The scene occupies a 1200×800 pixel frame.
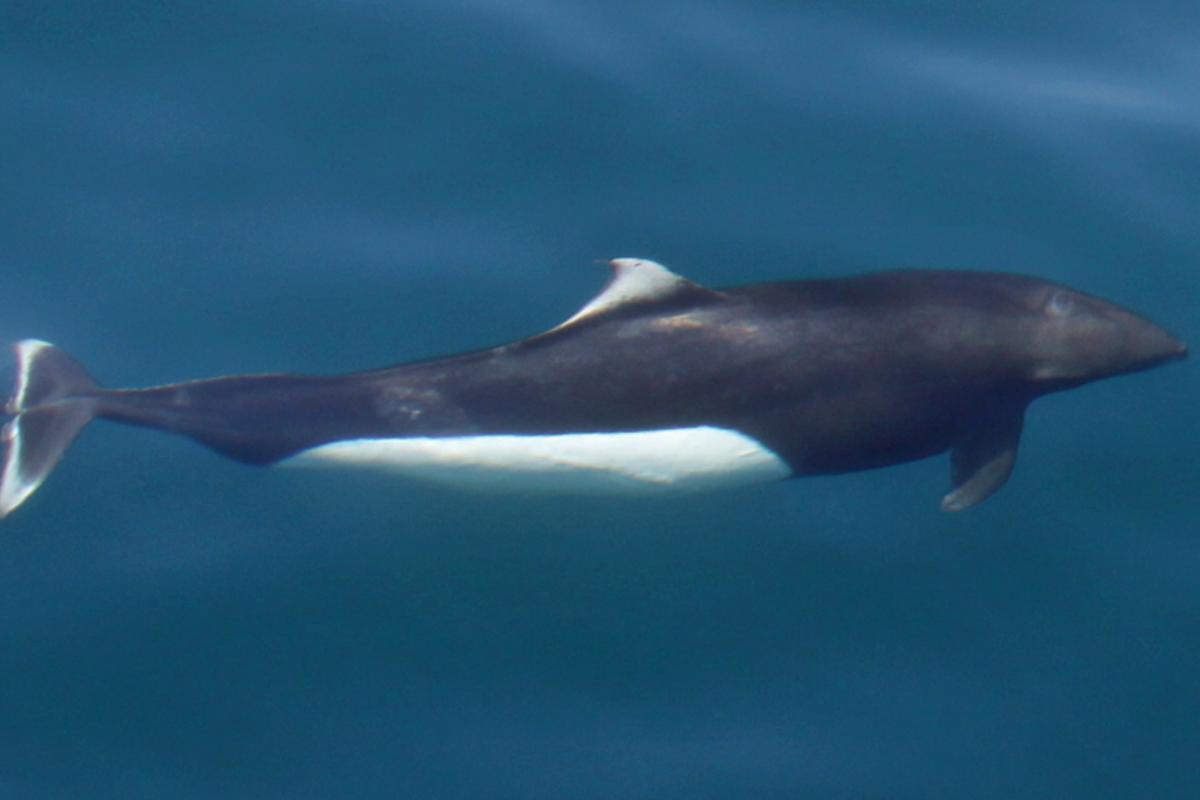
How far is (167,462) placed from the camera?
8555 mm

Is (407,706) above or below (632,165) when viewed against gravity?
below

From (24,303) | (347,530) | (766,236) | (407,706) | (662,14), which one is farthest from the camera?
(662,14)

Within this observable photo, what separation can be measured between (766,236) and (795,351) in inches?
90.4

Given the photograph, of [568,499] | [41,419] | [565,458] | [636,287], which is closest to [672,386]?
[636,287]

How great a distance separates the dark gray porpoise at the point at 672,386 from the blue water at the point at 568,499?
0.66 m

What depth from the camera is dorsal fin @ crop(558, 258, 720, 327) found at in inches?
307

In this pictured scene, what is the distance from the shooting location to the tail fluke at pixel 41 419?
7.91 meters

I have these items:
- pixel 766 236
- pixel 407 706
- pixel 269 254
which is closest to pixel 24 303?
pixel 269 254

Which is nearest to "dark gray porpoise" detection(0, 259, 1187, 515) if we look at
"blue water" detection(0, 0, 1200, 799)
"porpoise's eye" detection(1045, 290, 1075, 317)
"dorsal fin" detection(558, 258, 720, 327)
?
"dorsal fin" detection(558, 258, 720, 327)

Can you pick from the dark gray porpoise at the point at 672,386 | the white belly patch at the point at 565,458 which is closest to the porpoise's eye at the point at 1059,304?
the dark gray porpoise at the point at 672,386

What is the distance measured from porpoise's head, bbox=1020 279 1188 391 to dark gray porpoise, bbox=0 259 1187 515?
0.05 metres

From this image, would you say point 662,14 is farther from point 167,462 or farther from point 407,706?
point 407,706

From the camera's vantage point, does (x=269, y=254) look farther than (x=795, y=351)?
Yes

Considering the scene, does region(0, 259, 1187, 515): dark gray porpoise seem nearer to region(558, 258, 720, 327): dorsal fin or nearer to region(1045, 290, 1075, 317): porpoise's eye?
region(558, 258, 720, 327): dorsal fin
